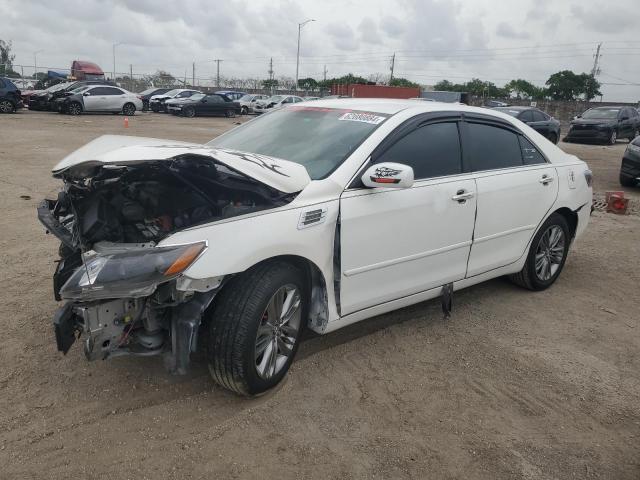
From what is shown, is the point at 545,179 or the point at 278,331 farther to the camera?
the point at 545,179

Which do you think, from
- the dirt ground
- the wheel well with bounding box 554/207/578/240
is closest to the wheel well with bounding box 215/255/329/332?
the dirt ground

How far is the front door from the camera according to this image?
337cm

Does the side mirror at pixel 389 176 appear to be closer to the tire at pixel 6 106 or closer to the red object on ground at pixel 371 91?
the red object on ground at pixel 371 91

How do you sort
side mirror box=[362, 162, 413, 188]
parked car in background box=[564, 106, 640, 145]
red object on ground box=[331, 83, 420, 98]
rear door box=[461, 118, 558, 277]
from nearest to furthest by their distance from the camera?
side mirror box=[362, 162, 413, 188], rear door box=[461, 118, 558, 277], parked car in background box=[564, 106, 640, 145], red object on ground box=[331, 83, 420, 98]

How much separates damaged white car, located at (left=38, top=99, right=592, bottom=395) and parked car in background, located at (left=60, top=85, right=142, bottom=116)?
24283 mm

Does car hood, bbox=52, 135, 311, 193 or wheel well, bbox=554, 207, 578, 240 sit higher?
car hood, bbox=52, 135, 311, 193

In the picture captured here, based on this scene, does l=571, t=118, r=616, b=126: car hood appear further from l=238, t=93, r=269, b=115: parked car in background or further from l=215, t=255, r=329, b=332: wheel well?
l=215, t=255, r=329, b=332: wheel well

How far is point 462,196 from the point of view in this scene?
3961 millimetres

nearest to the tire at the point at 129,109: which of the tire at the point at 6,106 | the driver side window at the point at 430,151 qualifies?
the tire at the point at 6,106

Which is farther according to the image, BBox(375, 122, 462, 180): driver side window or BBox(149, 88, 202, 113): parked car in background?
BBox(149, 88, 202, 113): parked car in background

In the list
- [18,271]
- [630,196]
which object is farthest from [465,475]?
Result: [630,196]

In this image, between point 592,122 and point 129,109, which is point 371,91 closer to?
point 592,122

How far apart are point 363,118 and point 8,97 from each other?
80.9 feet

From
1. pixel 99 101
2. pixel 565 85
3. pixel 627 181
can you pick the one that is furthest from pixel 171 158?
pixel 565 85
